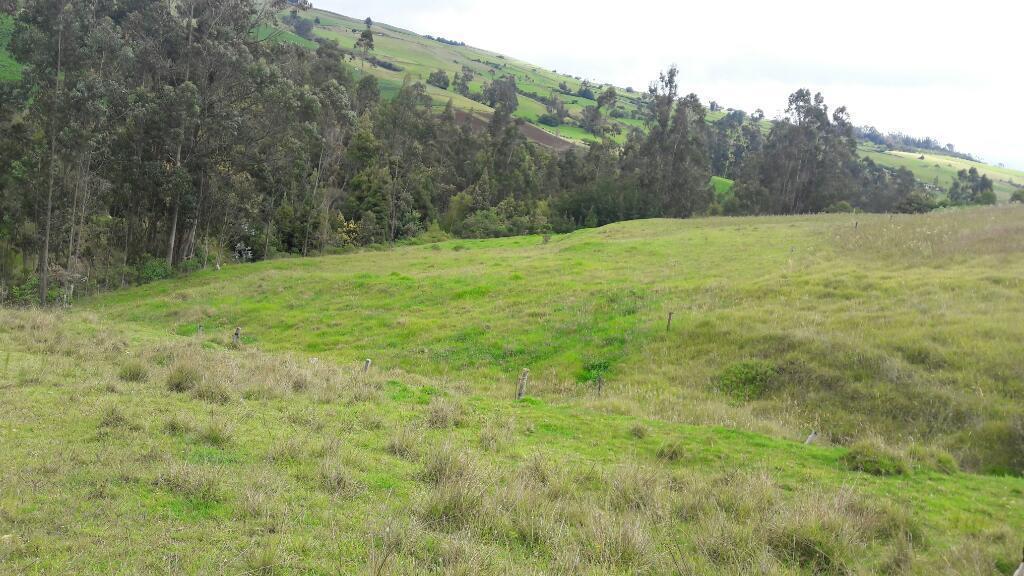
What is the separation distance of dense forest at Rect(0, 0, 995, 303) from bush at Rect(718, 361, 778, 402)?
31.5 meters

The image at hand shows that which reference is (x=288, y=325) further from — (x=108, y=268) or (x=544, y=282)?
(x=108, y=268)

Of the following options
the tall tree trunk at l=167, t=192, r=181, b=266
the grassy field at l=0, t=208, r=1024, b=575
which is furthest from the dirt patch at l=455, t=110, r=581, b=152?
the grassy field at l=0, t=208, r=1024, b=575

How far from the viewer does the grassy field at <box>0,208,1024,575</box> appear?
228 inches

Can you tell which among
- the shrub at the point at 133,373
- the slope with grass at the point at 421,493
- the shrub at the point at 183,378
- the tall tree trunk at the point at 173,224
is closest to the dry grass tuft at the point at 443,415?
the slope with grass at the point at 421,493

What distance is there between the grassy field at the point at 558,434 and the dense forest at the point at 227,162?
16561mm

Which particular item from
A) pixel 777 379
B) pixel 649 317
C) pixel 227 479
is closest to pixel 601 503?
pixel 227 479

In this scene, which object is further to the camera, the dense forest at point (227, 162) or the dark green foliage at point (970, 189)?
the dark green foliage at point (970, 189)

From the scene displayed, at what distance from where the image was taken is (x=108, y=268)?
41.0m

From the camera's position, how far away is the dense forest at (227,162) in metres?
Result: 32.8

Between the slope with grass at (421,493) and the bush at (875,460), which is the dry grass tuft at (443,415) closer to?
the slope with grass at (421,493)

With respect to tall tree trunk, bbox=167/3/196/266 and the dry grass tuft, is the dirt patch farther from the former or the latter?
the dry grass tuft

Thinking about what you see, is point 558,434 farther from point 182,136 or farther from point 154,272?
point 154,272

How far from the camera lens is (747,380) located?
1535 cm

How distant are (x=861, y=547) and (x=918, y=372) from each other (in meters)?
9.17
